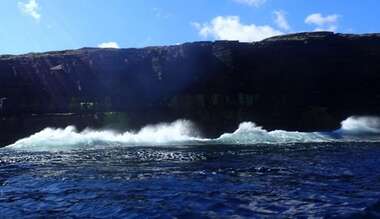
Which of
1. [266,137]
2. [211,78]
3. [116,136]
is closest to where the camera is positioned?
[266,137]

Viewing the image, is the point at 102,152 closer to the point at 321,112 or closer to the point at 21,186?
the point at 21,186

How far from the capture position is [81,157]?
117ft

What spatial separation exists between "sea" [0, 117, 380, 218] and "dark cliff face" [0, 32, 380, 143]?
26426 mm

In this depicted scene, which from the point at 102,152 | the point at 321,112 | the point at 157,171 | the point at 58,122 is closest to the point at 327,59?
the point at 321,112

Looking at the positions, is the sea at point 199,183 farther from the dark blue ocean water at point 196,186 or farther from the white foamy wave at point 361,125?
the white foamy wave at point 361,125

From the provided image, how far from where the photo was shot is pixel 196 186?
21.1 m

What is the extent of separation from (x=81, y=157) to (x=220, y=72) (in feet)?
114

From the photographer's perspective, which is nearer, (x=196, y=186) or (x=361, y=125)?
(x=196, y=186)

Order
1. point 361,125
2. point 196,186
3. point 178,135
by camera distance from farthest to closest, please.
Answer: point 361,125 < point 178,135 < point 196,186

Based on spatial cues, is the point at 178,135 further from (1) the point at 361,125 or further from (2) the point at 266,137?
(1) the point at 361,125

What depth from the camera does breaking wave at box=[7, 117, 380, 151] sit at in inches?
1983

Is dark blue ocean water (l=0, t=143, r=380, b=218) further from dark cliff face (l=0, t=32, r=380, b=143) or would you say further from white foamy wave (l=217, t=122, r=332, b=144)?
dark cliff face (l=0, t=32, r=380, b=143)

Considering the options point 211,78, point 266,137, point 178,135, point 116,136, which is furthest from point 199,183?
point 211,78

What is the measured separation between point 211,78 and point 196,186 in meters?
47.9
